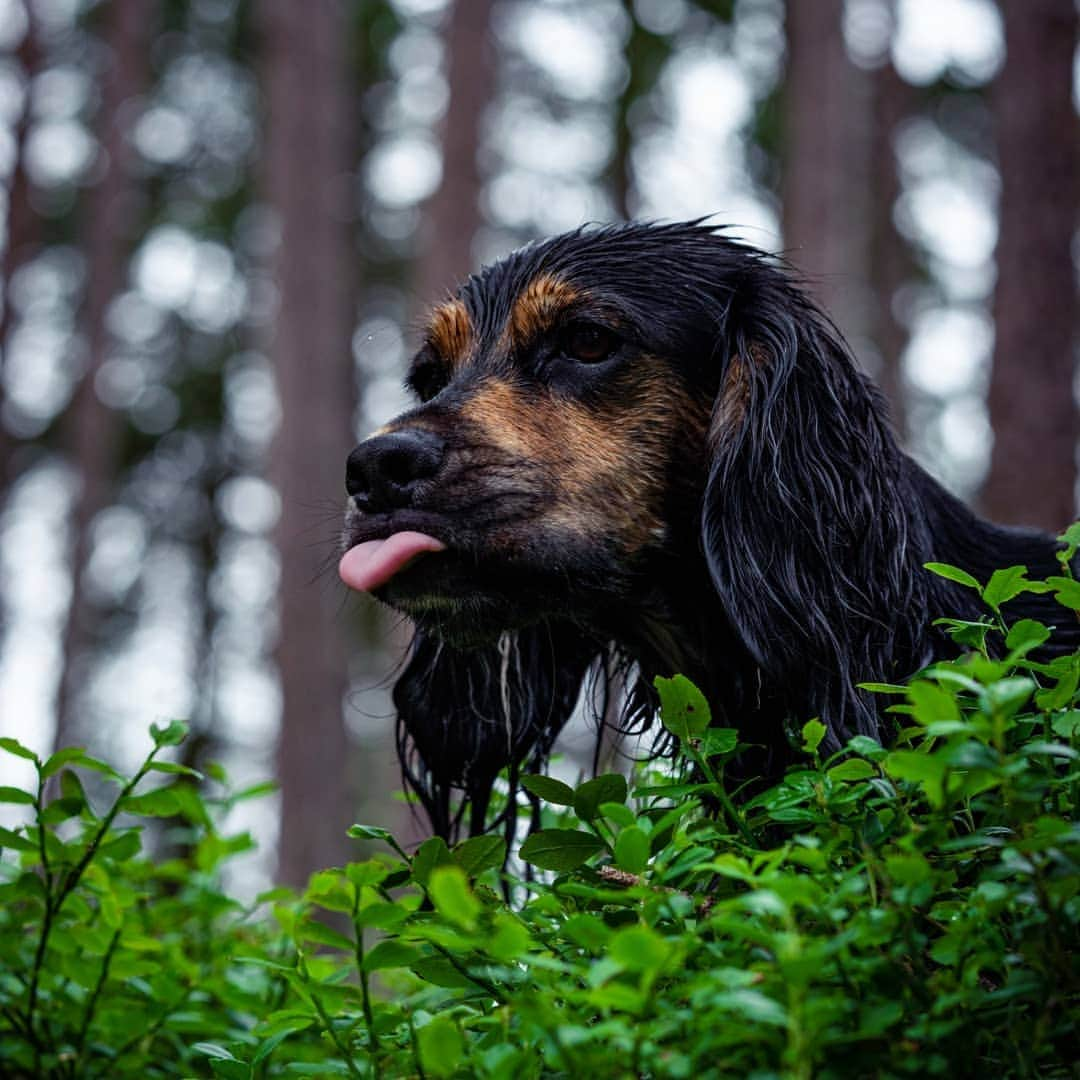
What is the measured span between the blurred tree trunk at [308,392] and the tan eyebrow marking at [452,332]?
19.8ft

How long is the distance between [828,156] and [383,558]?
9.68 meters

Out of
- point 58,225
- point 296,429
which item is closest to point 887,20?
point 296,429

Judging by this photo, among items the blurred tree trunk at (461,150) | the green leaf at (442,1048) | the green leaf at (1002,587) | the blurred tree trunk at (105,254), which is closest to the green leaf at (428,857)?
the green leaf at (442,1048)

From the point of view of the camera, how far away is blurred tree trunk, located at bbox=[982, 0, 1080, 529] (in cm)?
874

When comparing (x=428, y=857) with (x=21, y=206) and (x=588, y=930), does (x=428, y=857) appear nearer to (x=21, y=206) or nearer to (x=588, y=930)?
(x=588, y=930)

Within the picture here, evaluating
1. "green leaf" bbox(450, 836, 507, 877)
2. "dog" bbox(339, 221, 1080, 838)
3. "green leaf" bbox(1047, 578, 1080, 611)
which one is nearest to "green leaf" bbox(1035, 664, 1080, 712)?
"green leaf" bbox(1047, 578, 1080, 611)

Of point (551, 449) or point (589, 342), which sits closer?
point (551, 449)

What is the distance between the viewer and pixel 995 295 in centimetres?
931

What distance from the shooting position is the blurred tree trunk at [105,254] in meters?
18.6

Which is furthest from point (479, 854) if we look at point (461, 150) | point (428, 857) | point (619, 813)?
point (461, 150)

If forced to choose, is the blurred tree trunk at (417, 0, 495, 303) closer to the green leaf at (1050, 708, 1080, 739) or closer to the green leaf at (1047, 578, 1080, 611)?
the green leaf at (1047, 578, 1080, 611)

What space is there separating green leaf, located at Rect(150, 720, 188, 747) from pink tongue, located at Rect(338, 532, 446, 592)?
0.74m

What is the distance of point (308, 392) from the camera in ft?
40.7

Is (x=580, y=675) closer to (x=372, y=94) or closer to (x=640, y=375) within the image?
(x=640, y=375)
